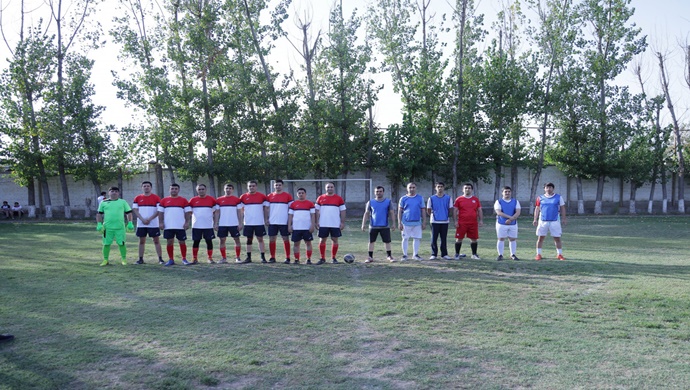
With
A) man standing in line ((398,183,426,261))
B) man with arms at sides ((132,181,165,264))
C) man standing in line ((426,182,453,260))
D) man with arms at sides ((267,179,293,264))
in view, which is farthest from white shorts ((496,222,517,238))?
man with arms at sides ((132,181,165,264))

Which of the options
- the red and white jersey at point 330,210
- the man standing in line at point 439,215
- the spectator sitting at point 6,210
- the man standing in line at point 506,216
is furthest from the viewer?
the spectator sitting at point 6,210

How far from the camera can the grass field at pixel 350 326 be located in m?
4.50

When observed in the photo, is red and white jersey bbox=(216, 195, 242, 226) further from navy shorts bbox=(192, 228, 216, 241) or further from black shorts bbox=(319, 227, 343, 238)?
black shorts bbox=(319, 227, 343, 238)

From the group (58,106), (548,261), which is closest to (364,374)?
(548,261)

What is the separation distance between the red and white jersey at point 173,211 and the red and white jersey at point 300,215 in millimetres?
2351

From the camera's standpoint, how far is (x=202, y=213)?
38.0ft

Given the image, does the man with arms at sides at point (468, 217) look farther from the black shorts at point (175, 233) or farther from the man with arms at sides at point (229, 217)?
the black shorts at point (175, 233)

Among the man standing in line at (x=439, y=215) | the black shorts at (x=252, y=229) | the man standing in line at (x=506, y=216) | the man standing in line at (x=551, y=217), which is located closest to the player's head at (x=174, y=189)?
the black shorts at (x=252, y=229)

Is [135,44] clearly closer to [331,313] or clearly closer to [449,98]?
[449,98]

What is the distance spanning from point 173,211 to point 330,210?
3430 millimetres

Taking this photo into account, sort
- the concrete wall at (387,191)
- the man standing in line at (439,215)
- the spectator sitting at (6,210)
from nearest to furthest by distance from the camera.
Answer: the man standing in line at (439,215) → the spectator sitting at (6,210) → the concrete wall at (387,191)

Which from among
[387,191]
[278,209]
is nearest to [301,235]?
[278,209]

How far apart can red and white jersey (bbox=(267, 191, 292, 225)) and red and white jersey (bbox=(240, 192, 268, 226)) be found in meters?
0.18

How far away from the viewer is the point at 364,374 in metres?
4.57
